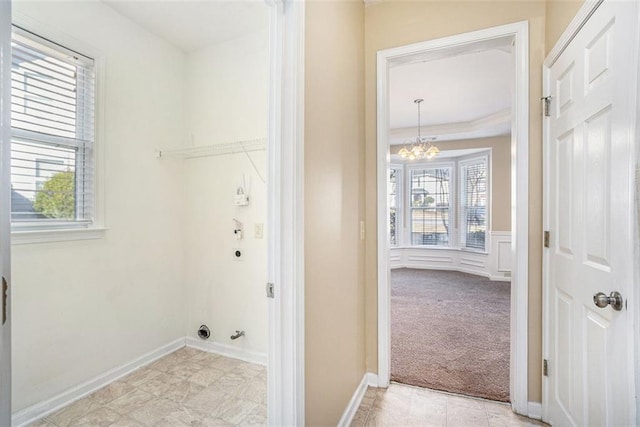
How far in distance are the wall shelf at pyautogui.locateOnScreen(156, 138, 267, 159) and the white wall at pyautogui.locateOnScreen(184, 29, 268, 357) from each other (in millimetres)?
47

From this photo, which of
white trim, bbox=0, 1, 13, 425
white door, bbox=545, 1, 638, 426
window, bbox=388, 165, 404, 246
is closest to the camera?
white trim, bbox=0, 1, 13, 425

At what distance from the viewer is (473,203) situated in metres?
6.34

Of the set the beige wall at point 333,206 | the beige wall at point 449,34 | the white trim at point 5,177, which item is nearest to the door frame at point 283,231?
the beige wall at point 333,206

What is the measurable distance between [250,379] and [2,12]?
2421 millimetres

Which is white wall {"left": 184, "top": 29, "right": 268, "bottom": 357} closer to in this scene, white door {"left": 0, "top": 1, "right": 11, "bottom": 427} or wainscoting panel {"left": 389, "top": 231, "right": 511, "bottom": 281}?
white door {"left": 0, "top": 1, "right": 11, "bottom": 427}

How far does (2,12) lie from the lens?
56 cm

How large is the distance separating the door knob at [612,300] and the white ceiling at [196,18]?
2.50m

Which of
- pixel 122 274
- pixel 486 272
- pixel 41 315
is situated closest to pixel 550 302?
pixel 122 274

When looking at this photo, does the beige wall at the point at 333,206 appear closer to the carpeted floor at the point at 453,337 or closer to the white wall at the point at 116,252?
the carpeted floor at the point at 453,337

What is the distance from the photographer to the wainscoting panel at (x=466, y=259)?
570 cm

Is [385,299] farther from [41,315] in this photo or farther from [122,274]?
[41,315]

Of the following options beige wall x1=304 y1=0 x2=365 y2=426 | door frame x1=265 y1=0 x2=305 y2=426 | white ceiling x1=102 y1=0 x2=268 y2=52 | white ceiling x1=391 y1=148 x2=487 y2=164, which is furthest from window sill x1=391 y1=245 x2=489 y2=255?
door frame x1=265 y1=0 x2=305 y2=426

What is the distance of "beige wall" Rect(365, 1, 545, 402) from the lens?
6.12ft

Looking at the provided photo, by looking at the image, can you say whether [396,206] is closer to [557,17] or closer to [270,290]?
[557,17]
